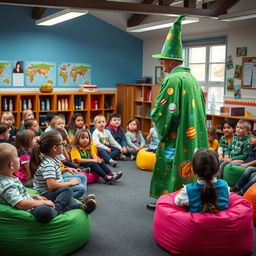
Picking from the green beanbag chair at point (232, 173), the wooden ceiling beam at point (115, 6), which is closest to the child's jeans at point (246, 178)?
the green beanbag chair at point (232, 173)

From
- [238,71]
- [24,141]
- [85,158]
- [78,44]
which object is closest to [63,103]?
[78,44]

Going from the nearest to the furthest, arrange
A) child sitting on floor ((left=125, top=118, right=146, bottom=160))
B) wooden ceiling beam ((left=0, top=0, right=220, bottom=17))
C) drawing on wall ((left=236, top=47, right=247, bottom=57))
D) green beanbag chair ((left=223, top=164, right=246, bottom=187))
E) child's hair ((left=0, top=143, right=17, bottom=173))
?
1. child's hair ((left=0, top=143, right=17, bottom=173))
2. green beanbag chair ((left=223, top=164, right=246, bottom=187))
3. wooden ceiling beam ((left=0, top=0, right=220, bottom=17))
4. child sitting on floor ((left=125, top=118, right=146, bottom=160))
5. drawing on wall ((left=236, top=47, right=247, bottom=57))

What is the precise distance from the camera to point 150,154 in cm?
575

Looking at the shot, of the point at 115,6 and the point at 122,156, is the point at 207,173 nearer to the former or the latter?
the point at 122,156

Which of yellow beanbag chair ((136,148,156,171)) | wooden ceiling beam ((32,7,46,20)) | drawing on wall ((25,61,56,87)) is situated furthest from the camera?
drawing on wall ((25,61,56,87))

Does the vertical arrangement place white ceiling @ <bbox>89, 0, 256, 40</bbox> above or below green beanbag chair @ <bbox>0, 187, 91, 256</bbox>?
above

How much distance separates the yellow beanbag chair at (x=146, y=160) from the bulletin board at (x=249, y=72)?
2.74 m

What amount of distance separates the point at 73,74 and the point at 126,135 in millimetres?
2826

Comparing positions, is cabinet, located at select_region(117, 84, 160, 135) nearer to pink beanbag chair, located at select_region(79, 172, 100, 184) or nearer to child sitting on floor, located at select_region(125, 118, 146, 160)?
child sitting on floor, located at select_region(125, 118, 146, 160)

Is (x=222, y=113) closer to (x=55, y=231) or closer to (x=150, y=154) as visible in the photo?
(x=150, y=154)

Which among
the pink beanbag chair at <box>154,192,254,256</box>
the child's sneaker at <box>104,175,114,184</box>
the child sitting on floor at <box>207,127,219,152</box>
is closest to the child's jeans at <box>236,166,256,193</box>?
the pink beanbag chair at <box>154,192,254,256</box>

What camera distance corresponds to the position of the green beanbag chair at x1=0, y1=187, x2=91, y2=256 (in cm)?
268

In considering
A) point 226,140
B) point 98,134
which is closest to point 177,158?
point 226,140

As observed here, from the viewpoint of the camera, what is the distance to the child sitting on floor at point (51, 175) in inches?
122
